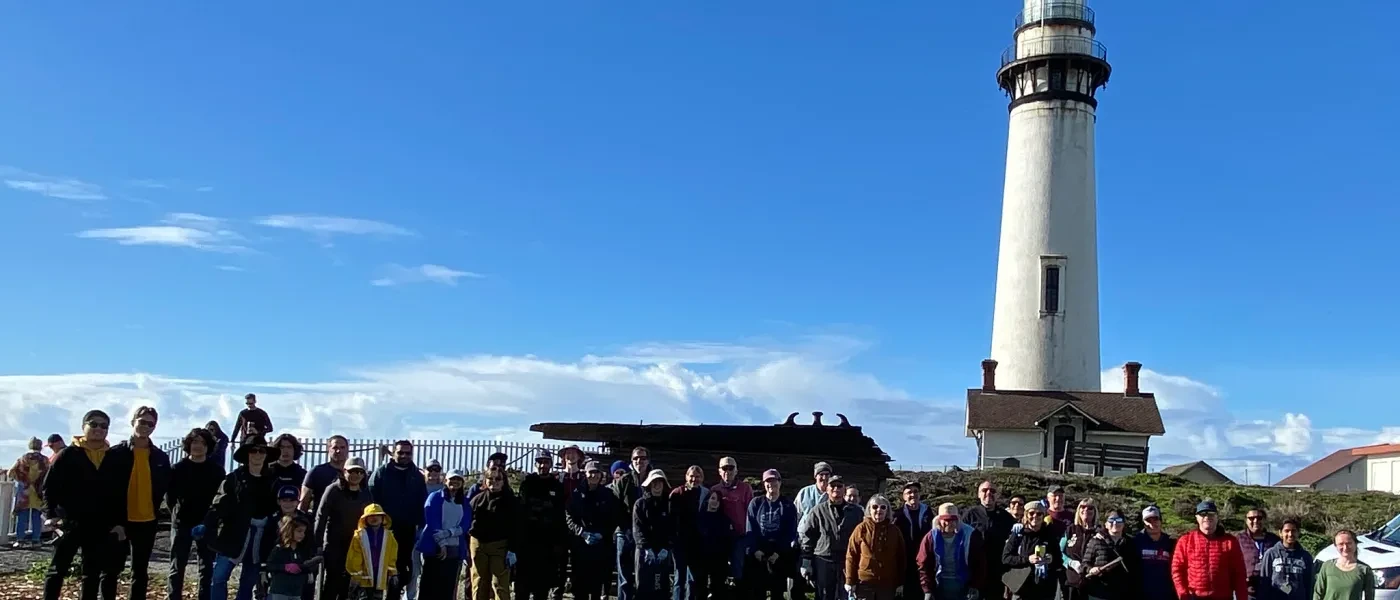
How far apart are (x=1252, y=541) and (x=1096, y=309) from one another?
76.3 ft

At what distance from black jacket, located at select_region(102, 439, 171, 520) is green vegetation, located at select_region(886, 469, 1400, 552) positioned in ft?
38.4

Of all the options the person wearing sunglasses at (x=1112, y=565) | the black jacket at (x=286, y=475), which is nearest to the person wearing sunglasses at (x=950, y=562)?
the person wearing sunglasses at (x=1112, y=565)

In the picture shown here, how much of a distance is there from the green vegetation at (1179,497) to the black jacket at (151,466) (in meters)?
11.7

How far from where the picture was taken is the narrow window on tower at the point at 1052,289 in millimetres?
33500

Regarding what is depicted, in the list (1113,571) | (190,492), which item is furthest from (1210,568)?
(190,492)

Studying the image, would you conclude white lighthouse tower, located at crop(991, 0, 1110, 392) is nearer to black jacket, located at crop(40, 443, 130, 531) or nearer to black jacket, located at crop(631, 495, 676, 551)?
black jacket, located at crop(631, 495, 676, 551)

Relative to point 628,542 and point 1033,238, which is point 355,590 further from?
point 1033,238

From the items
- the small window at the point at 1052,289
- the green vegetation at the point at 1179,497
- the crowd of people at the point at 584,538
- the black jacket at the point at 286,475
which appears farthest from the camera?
the small window at the point at 1052,289

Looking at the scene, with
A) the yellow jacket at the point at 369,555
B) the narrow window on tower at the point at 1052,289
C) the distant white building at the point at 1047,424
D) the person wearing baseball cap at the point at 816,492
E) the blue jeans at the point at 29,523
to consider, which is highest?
the narrow window on tower at the point at 1052,289

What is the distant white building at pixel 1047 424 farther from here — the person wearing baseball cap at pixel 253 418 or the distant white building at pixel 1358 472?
the person wearing baseball cap at pixel 253 418

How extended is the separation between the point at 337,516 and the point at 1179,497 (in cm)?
1591

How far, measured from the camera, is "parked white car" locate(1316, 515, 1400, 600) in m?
11.3

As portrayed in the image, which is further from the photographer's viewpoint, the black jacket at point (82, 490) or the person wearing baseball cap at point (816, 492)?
the person wearing baseball cap at point (816, 492)

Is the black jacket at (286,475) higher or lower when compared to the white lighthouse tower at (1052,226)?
lower
